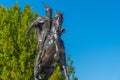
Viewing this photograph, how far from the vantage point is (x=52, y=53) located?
564 inches

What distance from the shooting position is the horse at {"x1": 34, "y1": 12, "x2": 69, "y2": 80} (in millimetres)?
14141

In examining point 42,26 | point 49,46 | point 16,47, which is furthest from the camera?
point 16,47

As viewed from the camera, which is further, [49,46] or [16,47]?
[16,47]

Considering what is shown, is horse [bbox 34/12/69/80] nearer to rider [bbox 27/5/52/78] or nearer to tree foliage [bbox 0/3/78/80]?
rider [bbox 27/5/52/78]

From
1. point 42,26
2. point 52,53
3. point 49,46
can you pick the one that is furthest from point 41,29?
point 52,53

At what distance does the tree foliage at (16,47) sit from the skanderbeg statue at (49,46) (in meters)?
11.6

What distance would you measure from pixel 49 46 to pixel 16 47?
14793 mm

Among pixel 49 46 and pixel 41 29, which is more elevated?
pixel 41 29

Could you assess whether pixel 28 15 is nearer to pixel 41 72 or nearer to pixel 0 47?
pixel 0 47

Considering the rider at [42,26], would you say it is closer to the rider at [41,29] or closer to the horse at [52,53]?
the rider at [41,29]

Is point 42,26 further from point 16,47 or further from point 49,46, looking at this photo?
point 16,47

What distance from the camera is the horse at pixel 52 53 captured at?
14.1 meters

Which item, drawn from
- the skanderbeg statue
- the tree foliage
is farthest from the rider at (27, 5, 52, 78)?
the tree foliage

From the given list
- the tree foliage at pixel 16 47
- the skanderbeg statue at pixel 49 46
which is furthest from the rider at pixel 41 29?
the tree foliage at pixel 16 47
